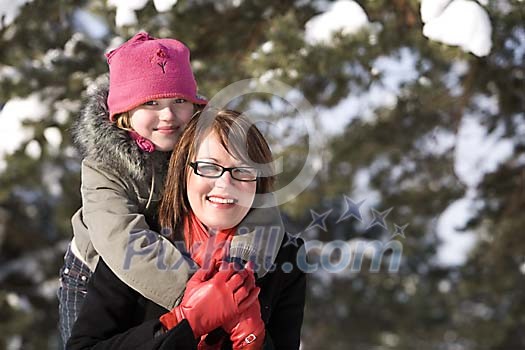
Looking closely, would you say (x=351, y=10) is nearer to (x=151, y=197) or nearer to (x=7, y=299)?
(x=151, y=197)

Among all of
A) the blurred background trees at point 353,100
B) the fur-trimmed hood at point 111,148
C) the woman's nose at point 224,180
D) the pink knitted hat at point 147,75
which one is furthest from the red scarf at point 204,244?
the blurred background trees at point 353,100

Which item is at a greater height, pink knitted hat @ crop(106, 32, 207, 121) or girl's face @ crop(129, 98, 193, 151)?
pink knitted hat @ crop(106, 32, 207, 121)

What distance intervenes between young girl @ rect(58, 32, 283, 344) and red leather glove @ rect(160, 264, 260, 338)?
62 mm

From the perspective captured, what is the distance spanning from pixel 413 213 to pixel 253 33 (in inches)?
113

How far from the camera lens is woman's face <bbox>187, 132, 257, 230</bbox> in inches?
71.3

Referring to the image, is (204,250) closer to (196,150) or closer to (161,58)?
(196,150)

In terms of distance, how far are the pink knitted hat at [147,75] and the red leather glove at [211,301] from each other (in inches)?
21.6

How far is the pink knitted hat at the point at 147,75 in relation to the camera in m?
2.04

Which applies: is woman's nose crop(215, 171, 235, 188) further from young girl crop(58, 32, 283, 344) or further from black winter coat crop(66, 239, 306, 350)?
black winter coat crop(66, 239, 306, 350)

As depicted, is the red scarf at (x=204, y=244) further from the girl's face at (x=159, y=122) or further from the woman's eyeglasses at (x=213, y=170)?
the girl's face at (x=159, y=122)

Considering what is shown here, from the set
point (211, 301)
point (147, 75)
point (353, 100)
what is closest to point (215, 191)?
point (211, 301)

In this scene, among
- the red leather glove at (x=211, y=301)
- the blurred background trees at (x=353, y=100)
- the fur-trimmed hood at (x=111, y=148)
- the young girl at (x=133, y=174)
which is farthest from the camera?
the blurred background trees at (x=353, y=100)

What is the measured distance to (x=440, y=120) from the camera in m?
5.79

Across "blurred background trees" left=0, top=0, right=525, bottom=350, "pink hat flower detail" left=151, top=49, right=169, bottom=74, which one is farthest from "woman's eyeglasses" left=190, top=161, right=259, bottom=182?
"blurred background trees" left=0, top=0, right=525, bottom=350
